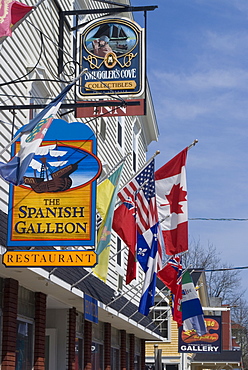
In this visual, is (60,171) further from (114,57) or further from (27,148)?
(114,57)

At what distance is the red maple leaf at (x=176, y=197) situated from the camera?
52.7 feet

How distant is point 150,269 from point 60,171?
4.73 metres

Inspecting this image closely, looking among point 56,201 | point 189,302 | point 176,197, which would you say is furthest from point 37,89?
point 189,302

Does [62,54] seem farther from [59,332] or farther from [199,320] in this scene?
[199,320]

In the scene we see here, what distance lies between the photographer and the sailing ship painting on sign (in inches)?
420

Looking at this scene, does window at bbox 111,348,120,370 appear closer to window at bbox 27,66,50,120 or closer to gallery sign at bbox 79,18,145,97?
window at bbox 27,66,50,120

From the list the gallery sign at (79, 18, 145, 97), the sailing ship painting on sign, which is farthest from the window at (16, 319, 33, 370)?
the gallery sign at (79, 18, 145, 97)

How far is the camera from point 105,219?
12.8 m

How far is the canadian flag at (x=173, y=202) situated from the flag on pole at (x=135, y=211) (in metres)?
0.56

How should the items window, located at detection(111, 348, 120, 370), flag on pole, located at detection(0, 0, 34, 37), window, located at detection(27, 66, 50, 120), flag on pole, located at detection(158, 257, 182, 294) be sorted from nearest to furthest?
flag on pole, located at detection(0, 0, 34, 37), window, located at detection(27, 66, 50, 120), flag on pole, located at detection(158, 257, 182, 294), window, located at detection(111, 348, 120, 370)

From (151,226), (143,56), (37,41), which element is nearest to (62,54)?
(37,41)

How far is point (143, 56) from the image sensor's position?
47.7 feet

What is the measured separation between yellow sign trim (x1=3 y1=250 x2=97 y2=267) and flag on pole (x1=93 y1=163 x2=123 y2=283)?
2.01 m

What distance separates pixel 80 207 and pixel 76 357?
820 centimetres
